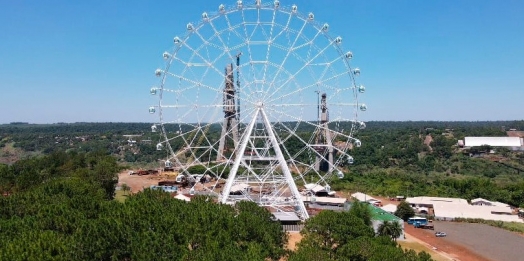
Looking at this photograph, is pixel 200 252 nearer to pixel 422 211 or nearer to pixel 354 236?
pixel 354 236

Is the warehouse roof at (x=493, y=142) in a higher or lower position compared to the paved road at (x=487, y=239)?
higher

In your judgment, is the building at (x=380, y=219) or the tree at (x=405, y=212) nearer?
the building at (x=380, y=219)

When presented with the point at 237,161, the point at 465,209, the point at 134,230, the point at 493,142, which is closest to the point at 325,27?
the point at 237,161

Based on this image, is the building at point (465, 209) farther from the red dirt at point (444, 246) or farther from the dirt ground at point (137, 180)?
the dirt ground at point (137, 180)

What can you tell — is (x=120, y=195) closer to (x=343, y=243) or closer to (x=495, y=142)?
(x=343, y=243)

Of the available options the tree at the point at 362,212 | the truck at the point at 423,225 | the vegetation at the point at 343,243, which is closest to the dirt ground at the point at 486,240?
the truck at the point at 423,225
